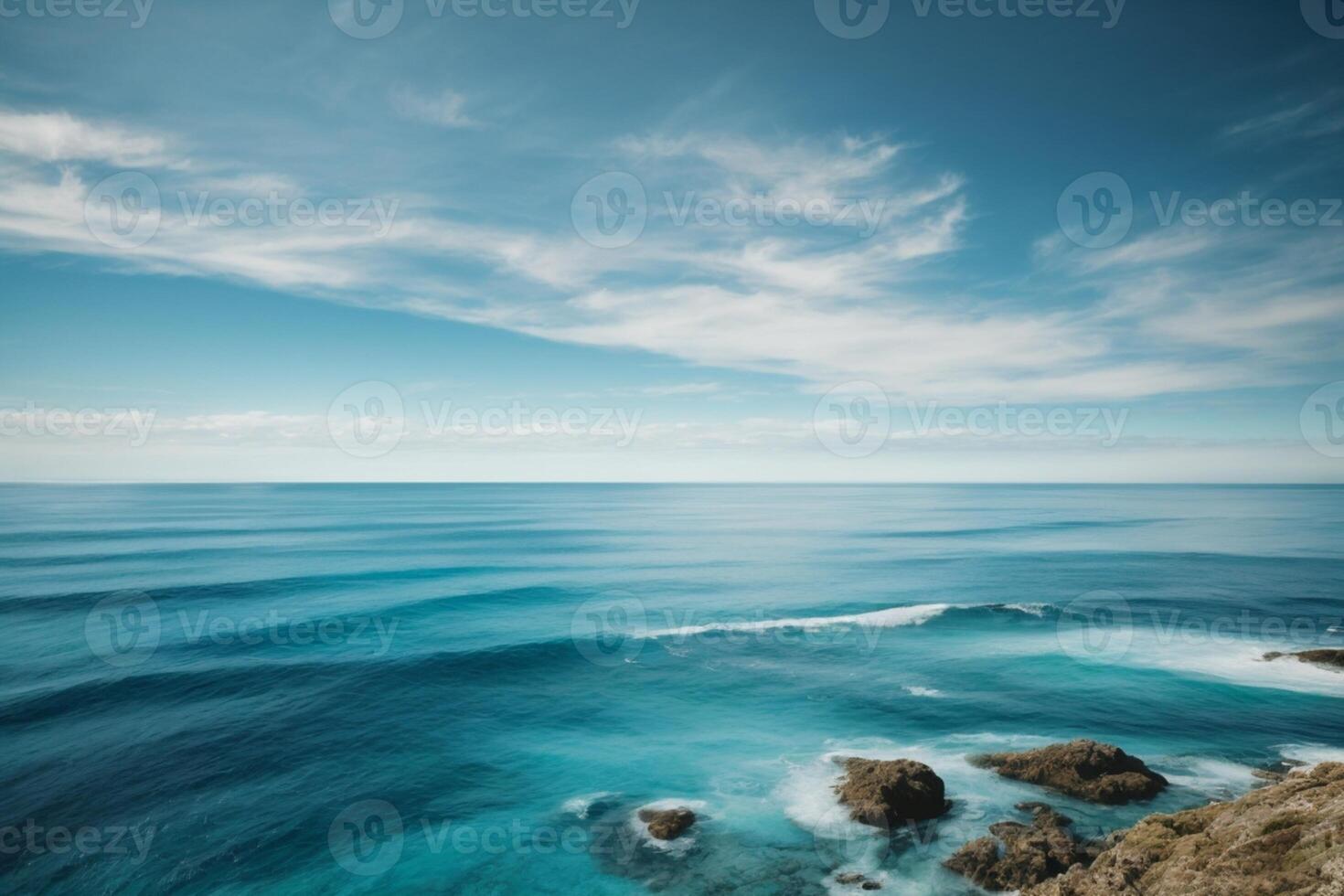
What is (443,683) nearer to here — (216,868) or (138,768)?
(138,768)

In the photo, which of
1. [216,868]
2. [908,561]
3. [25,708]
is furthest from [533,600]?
[908,561]

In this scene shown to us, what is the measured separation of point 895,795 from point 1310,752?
1882 cm

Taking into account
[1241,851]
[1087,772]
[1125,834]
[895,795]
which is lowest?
[895,795]

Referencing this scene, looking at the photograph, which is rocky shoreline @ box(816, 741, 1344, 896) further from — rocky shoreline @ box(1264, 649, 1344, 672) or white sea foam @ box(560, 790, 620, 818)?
rocky shoreline @ box(1264, 649, 1344, 672)

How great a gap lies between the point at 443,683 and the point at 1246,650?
163 feet

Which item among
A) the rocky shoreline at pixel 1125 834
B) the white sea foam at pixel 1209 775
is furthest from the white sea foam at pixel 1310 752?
the rocky shoreline at pixel 1125 834

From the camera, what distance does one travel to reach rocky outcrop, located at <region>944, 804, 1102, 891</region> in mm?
17172

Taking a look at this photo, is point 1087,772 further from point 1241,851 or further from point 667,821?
point 667,821

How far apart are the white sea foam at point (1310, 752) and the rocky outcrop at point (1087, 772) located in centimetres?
675

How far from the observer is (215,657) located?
38125 mm

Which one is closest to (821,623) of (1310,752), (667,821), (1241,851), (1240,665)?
(1240,665)

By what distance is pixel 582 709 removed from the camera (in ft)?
106

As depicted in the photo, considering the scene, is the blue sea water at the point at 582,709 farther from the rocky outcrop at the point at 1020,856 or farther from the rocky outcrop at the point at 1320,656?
the rocky outcrop at the point at 1320,656

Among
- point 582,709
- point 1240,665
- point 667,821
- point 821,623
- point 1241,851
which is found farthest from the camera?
point 821,623
